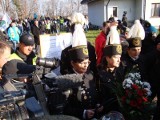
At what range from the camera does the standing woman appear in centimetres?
255

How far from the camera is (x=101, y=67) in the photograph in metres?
3.40

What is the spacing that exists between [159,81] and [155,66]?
268 millimetres

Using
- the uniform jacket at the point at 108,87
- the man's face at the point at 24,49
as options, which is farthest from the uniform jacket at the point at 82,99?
the man's face at the point at 24,49

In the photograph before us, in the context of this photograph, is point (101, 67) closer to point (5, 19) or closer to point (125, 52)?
point (125, 52)

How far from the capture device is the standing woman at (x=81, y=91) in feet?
8.36

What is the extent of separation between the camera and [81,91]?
2.71 meters

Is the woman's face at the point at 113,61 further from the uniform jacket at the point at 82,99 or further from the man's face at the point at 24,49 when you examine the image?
the man's face at the point at 24,49

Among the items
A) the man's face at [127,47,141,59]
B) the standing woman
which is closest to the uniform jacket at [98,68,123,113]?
the standing woman

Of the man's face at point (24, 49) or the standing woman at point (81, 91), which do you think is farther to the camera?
the man's face at point (24, 49)

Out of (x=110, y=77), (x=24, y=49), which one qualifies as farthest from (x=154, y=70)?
(x=24, y=49)

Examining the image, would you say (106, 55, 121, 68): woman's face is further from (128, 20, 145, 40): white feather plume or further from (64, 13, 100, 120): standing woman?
(128, 20, 145, 40): white feather plume

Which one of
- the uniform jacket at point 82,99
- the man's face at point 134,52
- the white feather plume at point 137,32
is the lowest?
the uniform jacket at point 82,99

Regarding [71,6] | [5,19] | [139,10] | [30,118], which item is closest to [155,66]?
[30,118]

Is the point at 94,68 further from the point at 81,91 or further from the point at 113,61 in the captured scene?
the point at 81,91
